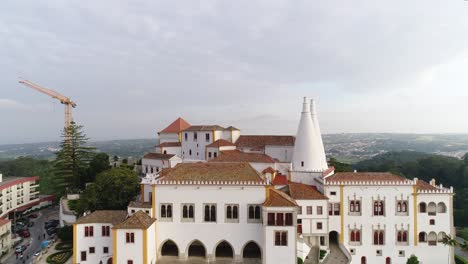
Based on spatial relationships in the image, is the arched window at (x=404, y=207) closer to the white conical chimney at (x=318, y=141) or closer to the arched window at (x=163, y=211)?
the white conical chimney at (x=318, y=141)

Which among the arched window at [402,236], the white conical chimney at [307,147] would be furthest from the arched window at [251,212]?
the arched window at [402,236]

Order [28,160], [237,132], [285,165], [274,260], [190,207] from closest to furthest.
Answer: [274,260] < [190,207] < [285,165] < [237,132] < [28,160]

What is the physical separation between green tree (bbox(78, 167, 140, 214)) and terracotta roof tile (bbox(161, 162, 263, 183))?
29.3 feet

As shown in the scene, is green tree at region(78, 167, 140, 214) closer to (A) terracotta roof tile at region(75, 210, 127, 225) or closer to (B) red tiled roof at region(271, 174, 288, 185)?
(A) terracotta roof tile at region(75, 210, 127, 225)

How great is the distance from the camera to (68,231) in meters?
35.2

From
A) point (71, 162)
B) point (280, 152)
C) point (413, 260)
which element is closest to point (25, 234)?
point (71, 162)

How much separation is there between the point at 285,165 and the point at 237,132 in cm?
1114

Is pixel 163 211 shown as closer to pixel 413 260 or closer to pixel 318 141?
pixel 318 141

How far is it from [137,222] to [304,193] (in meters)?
13.9

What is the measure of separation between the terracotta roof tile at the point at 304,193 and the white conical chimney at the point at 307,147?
253 cm

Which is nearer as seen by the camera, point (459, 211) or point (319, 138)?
point (319, 138)

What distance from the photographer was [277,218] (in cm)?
2462

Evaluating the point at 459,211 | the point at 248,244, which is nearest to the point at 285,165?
the point at 248,244

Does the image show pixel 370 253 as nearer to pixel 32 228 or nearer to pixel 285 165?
pixel 285 165
